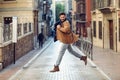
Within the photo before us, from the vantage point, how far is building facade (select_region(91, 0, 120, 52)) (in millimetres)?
35803

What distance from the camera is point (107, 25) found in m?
41.9

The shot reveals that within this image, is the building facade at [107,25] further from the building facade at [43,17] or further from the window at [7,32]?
the window at [7,32]

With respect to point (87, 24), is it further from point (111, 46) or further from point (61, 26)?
point (61, 26)

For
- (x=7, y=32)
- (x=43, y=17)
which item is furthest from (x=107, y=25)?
(x=43, y=17)

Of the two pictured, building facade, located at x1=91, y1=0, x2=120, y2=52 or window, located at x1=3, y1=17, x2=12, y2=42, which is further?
building facade, located at x1=91, y1=0, x2=120, y2=52

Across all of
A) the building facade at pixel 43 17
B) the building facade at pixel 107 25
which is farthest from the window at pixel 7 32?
the building facade at pixel 43 17

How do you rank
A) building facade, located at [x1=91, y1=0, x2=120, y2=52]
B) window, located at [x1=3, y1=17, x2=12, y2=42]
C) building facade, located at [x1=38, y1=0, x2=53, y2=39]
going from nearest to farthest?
window, located at [x1=3, y1=17, x2=12, y2=42], building facade, located at [x1=91, y1=0, x2=120, y2=52], building facade, located at [x1=38, y1=0, x2=53, y2=39]

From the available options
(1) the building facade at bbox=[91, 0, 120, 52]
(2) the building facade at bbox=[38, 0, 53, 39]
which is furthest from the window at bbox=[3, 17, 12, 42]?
(2) the building facade at bbox=[38, 0, 53, 39]

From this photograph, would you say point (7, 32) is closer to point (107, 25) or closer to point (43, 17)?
point (107, 25)

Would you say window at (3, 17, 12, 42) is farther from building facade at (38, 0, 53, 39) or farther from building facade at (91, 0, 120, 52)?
building facade at (38, 0, 53, 39)

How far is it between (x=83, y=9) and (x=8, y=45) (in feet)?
153

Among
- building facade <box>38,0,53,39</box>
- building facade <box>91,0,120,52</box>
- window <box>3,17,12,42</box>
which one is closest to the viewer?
window <box>3,17,12,42</box>

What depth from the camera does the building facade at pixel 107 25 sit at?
1410 inches

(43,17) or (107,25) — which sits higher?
(43,17)
